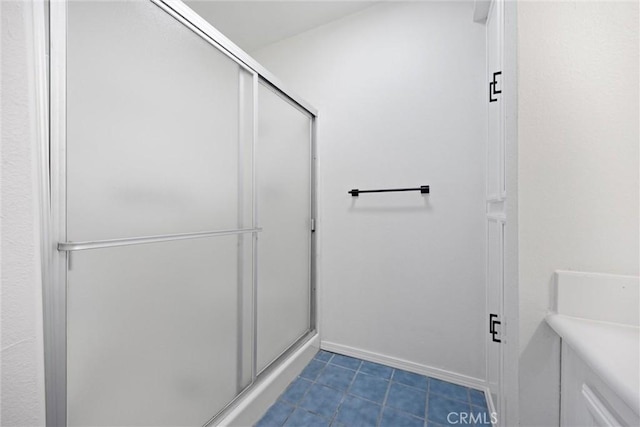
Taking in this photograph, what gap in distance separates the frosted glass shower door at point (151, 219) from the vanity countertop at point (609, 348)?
44.1 inches

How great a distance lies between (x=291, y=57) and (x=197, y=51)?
47.3 inches

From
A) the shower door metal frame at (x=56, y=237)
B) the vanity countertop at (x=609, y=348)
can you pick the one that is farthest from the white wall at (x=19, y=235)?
the vanity countertop at (x=609, y=348)

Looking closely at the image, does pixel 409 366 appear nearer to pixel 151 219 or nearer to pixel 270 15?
pixel 151 219

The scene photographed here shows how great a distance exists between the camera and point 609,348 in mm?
503

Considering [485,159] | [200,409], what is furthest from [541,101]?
[200,409]

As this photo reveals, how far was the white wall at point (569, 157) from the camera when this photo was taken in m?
0.61

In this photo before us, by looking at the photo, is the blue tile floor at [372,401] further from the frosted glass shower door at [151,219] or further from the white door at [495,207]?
the frosted glass shower door at [151,219]

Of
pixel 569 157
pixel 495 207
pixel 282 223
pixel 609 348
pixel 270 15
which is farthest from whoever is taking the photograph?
pixel 270 15

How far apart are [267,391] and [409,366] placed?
897 millimetres

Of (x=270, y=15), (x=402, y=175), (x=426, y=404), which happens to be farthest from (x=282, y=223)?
(x=270, y=15)

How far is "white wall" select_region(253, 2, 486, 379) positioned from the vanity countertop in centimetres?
93

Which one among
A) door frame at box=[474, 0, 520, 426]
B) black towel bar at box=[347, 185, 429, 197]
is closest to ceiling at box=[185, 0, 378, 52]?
black towel bar at box=[347, 185, 429, 197]

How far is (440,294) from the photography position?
159 cm

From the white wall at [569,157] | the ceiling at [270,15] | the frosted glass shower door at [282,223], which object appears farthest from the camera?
the ceiling at [270,15]
